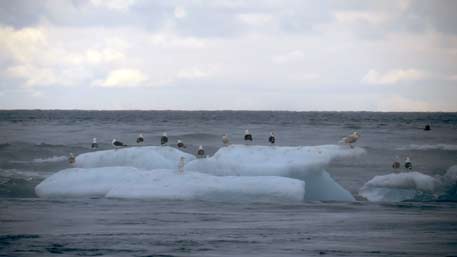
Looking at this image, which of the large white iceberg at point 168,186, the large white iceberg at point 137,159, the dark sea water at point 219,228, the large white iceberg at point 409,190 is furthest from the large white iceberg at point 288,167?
the large white iceberg at point 137,159

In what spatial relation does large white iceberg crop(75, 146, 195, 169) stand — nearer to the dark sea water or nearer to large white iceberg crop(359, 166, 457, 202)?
the dark sea water

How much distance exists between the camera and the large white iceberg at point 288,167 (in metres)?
22.5

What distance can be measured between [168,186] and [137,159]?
3.80 metres

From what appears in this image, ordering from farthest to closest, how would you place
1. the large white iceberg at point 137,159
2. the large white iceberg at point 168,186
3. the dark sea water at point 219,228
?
the large white iceberg at point 137,159, the large white iceberg at point 168,186, the dark sea water at point 219,228

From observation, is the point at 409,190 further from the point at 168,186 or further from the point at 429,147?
the point at 429,147

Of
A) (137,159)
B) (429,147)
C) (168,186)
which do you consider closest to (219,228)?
(168,186)

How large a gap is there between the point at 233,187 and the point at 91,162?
622 cm

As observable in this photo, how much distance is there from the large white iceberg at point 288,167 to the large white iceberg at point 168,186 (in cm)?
97

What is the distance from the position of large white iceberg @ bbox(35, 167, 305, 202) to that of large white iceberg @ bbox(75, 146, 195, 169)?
185cm

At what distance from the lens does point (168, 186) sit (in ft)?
70.2

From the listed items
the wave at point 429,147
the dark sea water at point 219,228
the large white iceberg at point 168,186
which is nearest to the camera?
the dark sea water at point 219,228

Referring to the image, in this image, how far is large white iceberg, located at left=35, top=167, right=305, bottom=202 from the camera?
20953 millimetres

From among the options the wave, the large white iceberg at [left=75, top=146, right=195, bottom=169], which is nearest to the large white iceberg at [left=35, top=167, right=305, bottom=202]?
the large white iceberg at [left=75, top=146, right=195, bottom=169]

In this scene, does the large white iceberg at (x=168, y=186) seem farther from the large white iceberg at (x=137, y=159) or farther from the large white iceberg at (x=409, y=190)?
the large white iceberg at (x=409, y=190)
